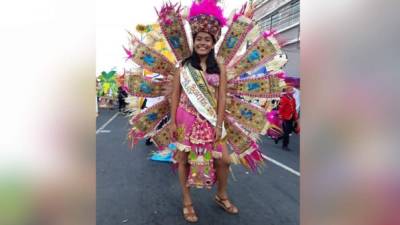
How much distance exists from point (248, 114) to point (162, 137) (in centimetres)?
94

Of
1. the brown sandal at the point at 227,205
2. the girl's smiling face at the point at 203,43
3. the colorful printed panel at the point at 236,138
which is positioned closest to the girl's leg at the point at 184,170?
the brown sandal at the point at 227,205

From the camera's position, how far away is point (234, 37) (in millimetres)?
3457

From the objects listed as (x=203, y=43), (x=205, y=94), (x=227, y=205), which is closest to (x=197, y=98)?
(x=205, y=94)

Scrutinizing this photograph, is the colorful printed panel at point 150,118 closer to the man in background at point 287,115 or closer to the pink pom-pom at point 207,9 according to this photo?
the pink pom-pom at point 207,9

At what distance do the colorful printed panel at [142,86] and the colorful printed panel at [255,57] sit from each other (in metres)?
0.74

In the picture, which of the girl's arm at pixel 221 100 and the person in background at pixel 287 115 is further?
the person in background at pixel 287 115

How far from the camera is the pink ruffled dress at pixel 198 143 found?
10.2 feet

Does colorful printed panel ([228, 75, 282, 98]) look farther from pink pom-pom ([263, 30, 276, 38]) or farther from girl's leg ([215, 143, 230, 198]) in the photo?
girl's leg ([215, 143, 230, 198])

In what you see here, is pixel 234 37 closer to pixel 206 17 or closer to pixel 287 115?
pixel 206 17
